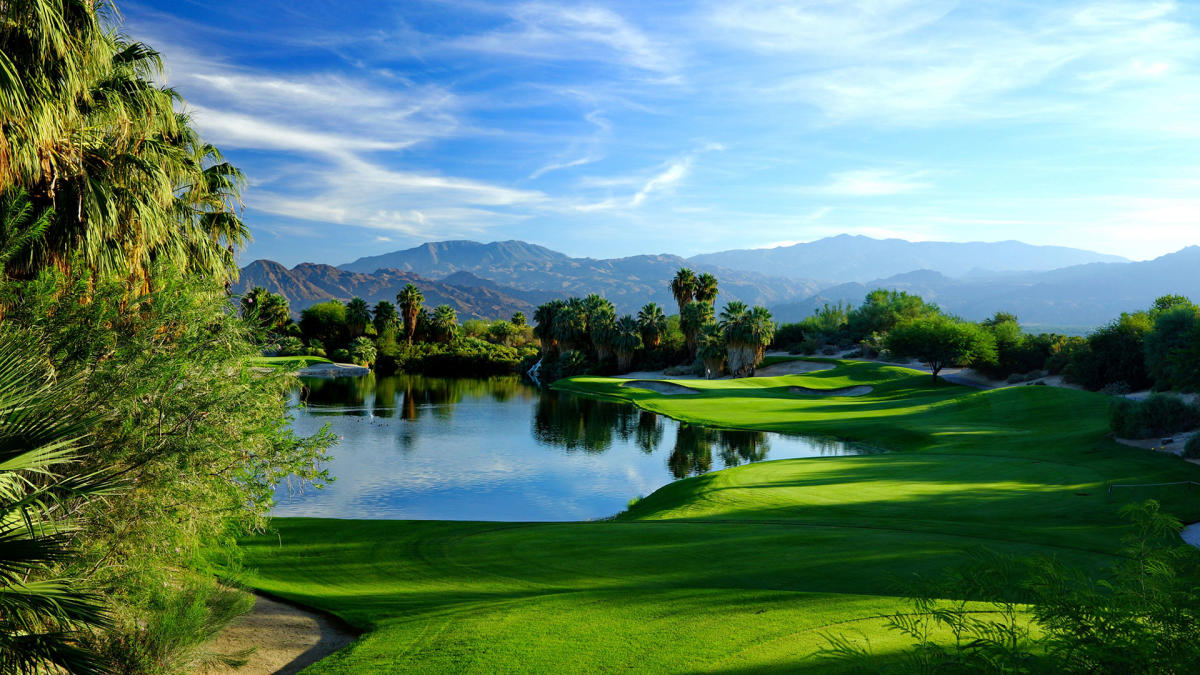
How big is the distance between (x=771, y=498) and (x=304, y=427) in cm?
3026

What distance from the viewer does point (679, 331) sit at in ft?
319

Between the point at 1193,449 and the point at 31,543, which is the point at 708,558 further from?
the point at 1193,449

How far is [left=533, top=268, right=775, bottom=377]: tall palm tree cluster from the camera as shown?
79.8 m

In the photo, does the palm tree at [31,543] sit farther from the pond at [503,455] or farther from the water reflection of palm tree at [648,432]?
the water reflection of palm tree at [648,432]

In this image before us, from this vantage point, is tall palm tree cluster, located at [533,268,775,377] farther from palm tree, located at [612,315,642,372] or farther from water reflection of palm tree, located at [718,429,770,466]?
water reflection of palm tree, located at [718,429,770,466]

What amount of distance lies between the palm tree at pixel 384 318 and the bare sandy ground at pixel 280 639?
10235 cm

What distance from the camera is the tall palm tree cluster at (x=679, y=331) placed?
7981cm

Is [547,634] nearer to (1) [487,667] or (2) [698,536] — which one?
(1) [487,667]

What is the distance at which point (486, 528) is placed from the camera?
18.2 m

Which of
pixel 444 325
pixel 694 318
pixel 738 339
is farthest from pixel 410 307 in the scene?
pixel 738 339

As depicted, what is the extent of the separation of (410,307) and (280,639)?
101 metres

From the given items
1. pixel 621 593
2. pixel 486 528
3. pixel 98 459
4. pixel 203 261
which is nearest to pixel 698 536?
pixel 621 593

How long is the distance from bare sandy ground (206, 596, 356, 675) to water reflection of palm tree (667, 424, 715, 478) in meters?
21.4

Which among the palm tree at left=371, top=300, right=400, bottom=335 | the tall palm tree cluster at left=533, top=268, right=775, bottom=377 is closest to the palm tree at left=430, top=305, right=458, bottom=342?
the palm tree at left=371, top=300, right=400, bottom=335
